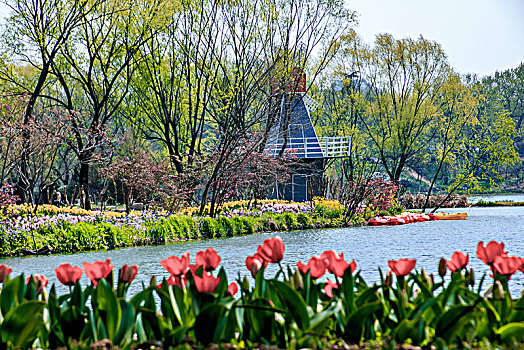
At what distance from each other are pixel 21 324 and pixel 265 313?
997 mm

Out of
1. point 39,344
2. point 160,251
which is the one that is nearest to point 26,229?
point 160,251

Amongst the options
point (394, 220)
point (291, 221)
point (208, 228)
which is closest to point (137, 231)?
point (208, 228)

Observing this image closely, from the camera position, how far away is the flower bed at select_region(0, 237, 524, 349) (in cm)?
220

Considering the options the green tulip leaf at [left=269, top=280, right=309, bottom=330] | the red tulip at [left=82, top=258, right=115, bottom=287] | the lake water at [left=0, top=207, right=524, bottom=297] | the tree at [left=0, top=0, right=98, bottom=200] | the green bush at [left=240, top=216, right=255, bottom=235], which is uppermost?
the tree at [left=0, top=0, right=98, bottom=200]

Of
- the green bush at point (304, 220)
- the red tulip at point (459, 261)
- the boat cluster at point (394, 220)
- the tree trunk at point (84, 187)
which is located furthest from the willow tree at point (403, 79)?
the red tulip at point (459, 261)

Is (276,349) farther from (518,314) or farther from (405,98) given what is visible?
(405,98)

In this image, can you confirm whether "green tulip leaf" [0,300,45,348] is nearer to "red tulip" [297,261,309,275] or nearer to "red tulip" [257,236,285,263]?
"red tulip" [257,236,285,263]

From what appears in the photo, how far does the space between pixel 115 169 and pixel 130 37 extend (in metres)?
6.05

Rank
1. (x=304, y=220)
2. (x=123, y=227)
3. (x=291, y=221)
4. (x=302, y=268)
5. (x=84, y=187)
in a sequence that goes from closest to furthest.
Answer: (x=302, y=268), (x=123, y=227), (x=291, y=221), (x=304, y=220), (x=84, y=187)

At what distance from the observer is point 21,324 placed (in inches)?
86.1

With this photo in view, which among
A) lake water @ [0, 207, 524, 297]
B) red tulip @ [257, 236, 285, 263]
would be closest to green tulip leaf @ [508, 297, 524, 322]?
red tulip @ [257, 236, 285, 263]

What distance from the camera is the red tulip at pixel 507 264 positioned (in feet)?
8.21

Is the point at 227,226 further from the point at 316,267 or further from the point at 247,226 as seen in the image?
the point at 316,267

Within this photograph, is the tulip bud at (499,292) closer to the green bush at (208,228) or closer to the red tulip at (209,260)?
the red tulip at (209,260)
